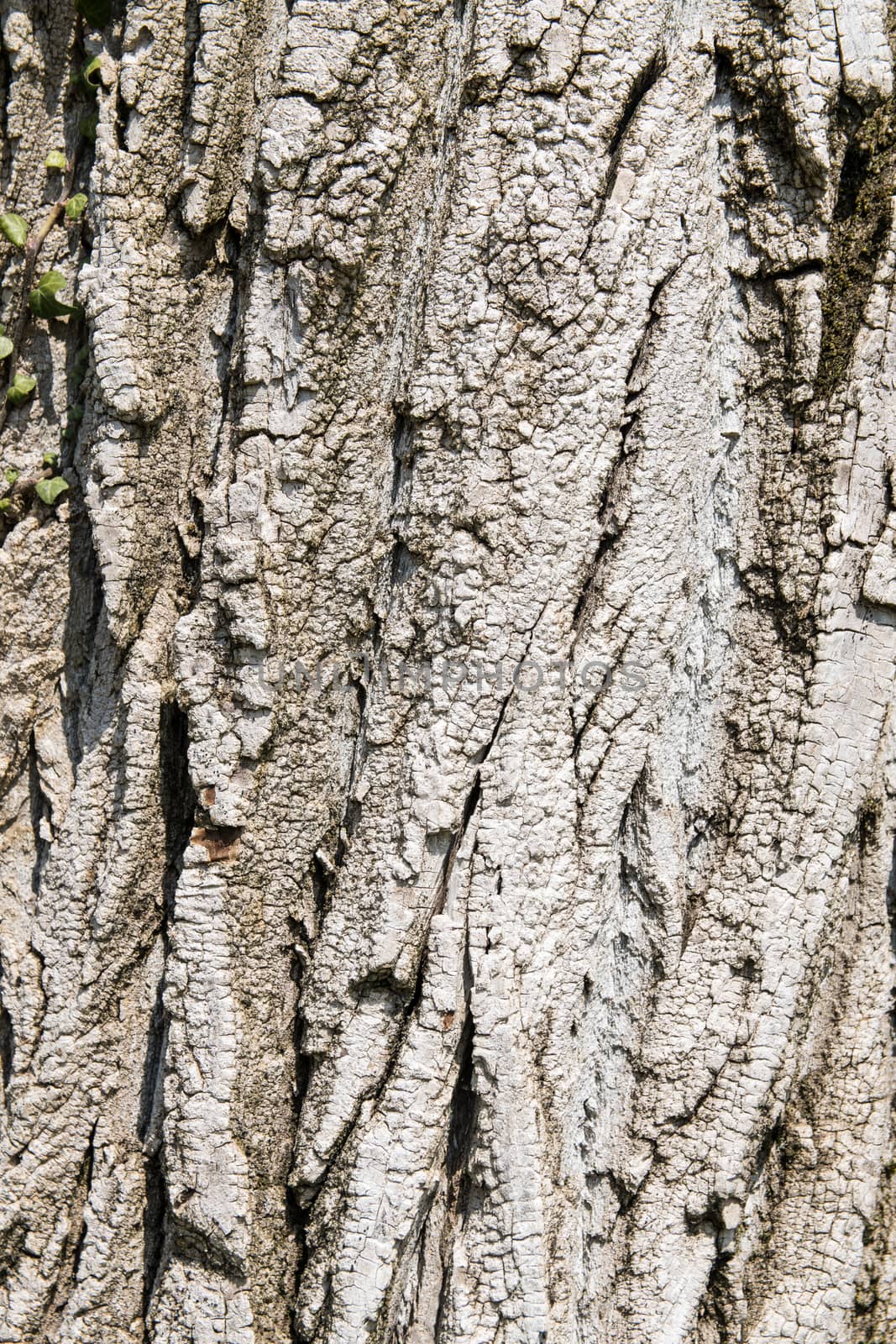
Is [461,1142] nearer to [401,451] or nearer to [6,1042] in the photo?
[6,1042]

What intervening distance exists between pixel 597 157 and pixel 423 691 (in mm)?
864

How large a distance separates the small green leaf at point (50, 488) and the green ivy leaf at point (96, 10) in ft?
2.56

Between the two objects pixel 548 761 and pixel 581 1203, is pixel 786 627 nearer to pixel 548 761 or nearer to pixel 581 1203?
pixel 548 761

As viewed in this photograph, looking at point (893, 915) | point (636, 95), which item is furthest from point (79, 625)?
point (893, 915)

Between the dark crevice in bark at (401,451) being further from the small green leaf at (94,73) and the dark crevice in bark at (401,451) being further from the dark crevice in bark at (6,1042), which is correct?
the dark crevice in bark at (6,1042)

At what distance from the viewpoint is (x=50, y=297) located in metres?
1.66

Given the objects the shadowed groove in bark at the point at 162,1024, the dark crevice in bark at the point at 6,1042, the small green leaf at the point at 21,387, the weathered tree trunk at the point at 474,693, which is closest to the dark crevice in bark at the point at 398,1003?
the weathered tree trunk at the point at 474,693

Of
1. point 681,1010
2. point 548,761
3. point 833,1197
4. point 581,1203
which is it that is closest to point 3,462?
point 548,761

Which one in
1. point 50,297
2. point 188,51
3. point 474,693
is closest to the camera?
point 474,693

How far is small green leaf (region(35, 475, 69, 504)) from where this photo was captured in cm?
169

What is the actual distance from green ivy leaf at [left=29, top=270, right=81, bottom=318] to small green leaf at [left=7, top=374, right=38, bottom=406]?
0.13 metres

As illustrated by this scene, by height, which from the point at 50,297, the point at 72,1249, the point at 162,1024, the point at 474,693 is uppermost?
the point at 50,297

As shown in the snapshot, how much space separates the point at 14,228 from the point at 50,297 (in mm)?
161

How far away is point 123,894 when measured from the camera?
157cm
